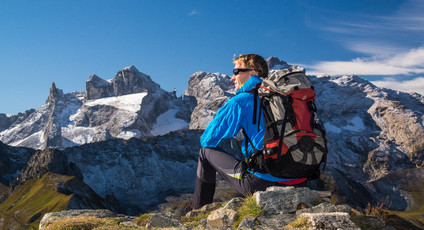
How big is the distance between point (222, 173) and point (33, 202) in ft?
569

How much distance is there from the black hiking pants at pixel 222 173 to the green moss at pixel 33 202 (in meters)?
138

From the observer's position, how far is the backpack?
279 inches

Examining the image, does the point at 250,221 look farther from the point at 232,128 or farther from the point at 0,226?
the point at 0,226

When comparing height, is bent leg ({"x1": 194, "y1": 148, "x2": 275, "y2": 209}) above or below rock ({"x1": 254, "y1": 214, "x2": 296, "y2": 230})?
above

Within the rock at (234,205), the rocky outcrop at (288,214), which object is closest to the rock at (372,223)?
the rocky outcrop at (288,214)

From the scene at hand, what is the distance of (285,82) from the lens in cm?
741

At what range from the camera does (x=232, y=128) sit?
7.59 metres

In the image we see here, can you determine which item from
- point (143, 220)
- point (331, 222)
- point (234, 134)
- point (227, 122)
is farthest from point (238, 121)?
point (143, 220)

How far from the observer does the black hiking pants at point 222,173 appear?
8.05 metres

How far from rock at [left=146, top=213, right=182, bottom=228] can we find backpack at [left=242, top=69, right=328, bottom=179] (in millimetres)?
3201

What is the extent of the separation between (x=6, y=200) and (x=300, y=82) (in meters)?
199

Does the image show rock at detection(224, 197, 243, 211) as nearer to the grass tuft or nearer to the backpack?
the backpack

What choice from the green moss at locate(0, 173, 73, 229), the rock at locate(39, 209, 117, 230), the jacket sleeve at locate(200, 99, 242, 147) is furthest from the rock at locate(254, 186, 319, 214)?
the green moss at locate(0, 173, 73, 229)


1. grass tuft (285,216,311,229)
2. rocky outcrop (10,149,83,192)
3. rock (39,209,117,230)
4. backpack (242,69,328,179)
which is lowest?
rocky outcrop (10,149,83,192)
